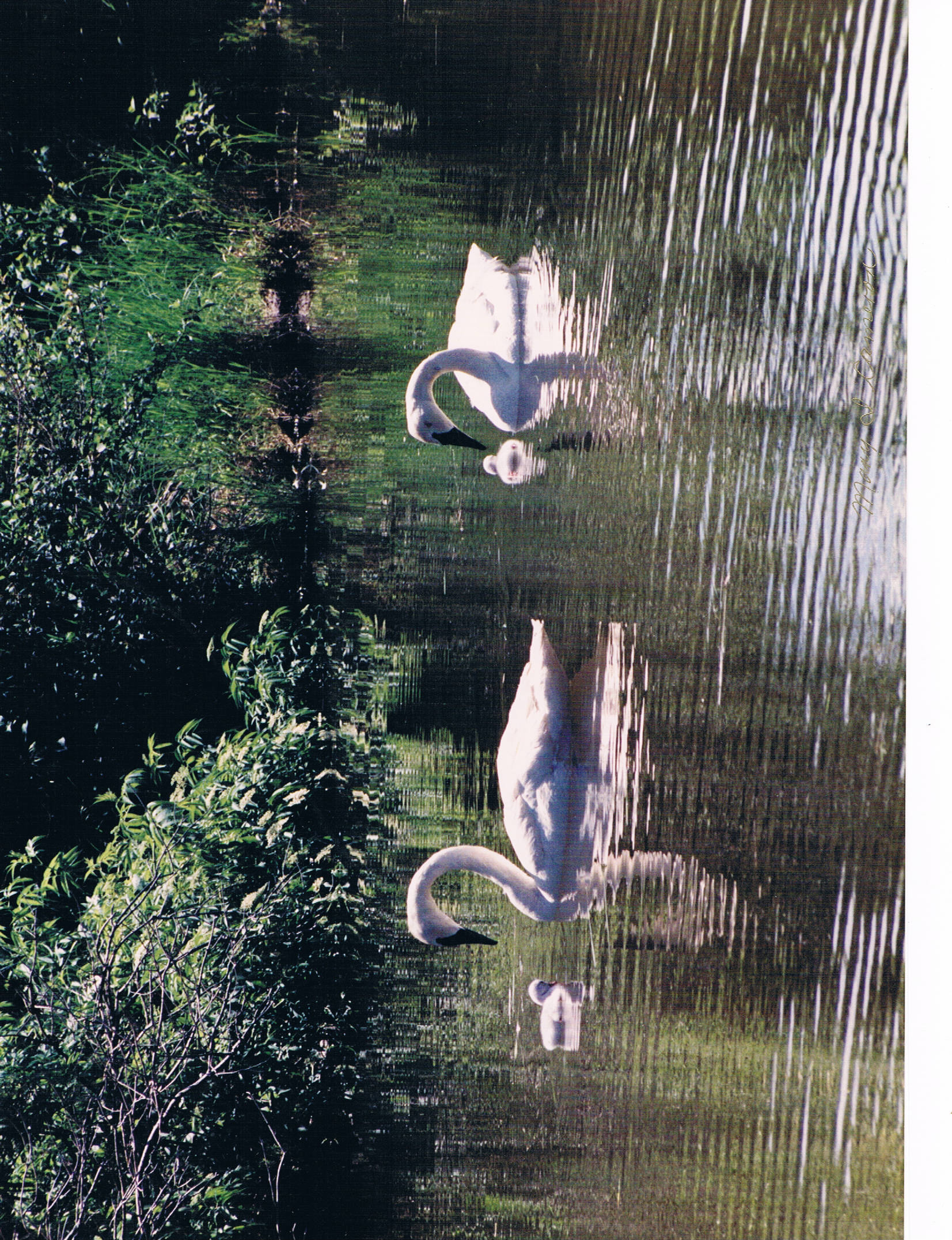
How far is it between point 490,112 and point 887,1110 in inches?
61.4

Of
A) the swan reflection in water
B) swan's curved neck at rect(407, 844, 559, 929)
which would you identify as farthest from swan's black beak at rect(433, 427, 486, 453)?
swan's curved neck at rect(407, 844, 559, 929)

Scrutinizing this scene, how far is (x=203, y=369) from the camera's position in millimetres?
1304

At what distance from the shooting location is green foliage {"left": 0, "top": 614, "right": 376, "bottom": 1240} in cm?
125

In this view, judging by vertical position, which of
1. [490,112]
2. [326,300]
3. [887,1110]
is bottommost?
[887,1110]

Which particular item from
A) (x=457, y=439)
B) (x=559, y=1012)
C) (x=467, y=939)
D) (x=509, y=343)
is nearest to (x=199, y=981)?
(x=467, y=939)

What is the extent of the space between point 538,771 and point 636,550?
36 cm

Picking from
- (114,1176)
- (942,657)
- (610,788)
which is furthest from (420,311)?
(114,1176)

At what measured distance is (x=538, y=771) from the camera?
1.32m

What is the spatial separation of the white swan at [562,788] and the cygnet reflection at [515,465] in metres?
0.21

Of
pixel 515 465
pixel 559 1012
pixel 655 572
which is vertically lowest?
pixel 559 1012

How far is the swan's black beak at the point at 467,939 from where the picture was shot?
1.30 m

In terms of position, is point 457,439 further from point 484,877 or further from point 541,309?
point 484,877

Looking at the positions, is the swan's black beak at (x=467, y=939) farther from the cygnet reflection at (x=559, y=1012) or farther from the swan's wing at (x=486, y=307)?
the swan's wing at (x=486, y=307)

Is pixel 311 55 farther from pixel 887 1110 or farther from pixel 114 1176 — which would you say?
pixel 887 1110
